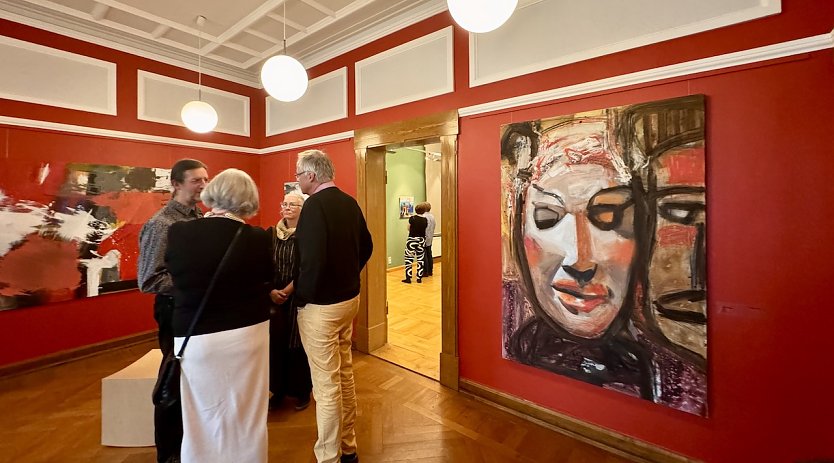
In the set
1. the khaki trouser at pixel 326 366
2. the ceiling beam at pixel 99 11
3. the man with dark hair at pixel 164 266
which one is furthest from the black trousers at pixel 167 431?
the ceiling beam at pixel 99 11

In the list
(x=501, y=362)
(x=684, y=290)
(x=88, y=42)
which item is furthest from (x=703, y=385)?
(x=88, y=42)

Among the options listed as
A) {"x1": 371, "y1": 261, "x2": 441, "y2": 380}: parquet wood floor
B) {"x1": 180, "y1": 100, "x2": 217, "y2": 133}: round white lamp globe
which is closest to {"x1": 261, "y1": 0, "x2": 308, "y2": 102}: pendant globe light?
{"x1": 180, "y1": 100, "x2": 217, "y2": 133}: round white lamp globe

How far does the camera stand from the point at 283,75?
237 cm

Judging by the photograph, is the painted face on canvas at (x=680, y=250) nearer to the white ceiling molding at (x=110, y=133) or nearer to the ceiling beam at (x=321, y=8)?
the ceiling beam at (x=321, y=8)

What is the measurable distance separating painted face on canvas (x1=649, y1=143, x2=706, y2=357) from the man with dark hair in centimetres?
253

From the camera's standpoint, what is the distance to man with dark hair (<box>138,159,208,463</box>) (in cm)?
166

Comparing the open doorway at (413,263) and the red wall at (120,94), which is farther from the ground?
the red wall at (120,94)

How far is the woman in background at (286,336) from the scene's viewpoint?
2.27 m

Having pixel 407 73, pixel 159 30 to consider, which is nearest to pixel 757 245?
pixel 407 73

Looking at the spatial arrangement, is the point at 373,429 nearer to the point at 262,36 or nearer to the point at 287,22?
the point at 287,22

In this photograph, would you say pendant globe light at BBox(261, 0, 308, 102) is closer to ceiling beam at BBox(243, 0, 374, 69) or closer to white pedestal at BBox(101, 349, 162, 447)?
ceiling beam at BBox(243, 0, 374, 69)

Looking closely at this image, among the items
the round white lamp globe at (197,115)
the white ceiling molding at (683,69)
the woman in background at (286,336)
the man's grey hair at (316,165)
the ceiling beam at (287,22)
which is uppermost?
the ceiling beam at (287,22)

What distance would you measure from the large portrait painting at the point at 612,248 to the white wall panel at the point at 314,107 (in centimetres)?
206

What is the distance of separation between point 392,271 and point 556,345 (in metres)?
5.90
